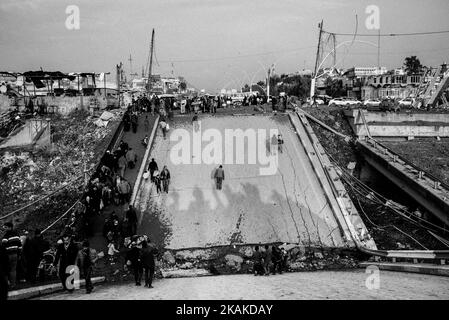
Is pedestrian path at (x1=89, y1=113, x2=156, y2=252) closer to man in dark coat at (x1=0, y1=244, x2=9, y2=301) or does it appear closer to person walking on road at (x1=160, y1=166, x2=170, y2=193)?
person walking on road at (x1=160, y1=166, x2=170, y2=193)

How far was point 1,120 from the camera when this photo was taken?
1025 inches

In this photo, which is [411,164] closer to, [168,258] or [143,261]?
[168,258]

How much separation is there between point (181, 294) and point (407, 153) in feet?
56.1

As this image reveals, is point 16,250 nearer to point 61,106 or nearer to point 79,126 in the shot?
point 79,126

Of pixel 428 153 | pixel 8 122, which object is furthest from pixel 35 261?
pixel 428 153

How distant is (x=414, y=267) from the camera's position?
35.3ft

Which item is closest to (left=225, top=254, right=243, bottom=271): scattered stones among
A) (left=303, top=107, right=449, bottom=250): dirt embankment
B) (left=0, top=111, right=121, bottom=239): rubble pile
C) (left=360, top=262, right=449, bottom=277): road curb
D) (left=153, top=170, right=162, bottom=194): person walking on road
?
(left=360, top=262, right=449, bottom=277): road curb

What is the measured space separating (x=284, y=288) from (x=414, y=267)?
384cm

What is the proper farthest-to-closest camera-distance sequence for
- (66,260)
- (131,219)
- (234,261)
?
1. (131,219)
2. (234,261)
3. (66,260)

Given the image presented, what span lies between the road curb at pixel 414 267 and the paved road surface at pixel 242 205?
5.70 feet

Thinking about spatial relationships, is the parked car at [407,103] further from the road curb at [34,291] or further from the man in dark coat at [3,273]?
the man in dark coat at [3,273]

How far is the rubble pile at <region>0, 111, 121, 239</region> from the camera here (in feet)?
57.3
